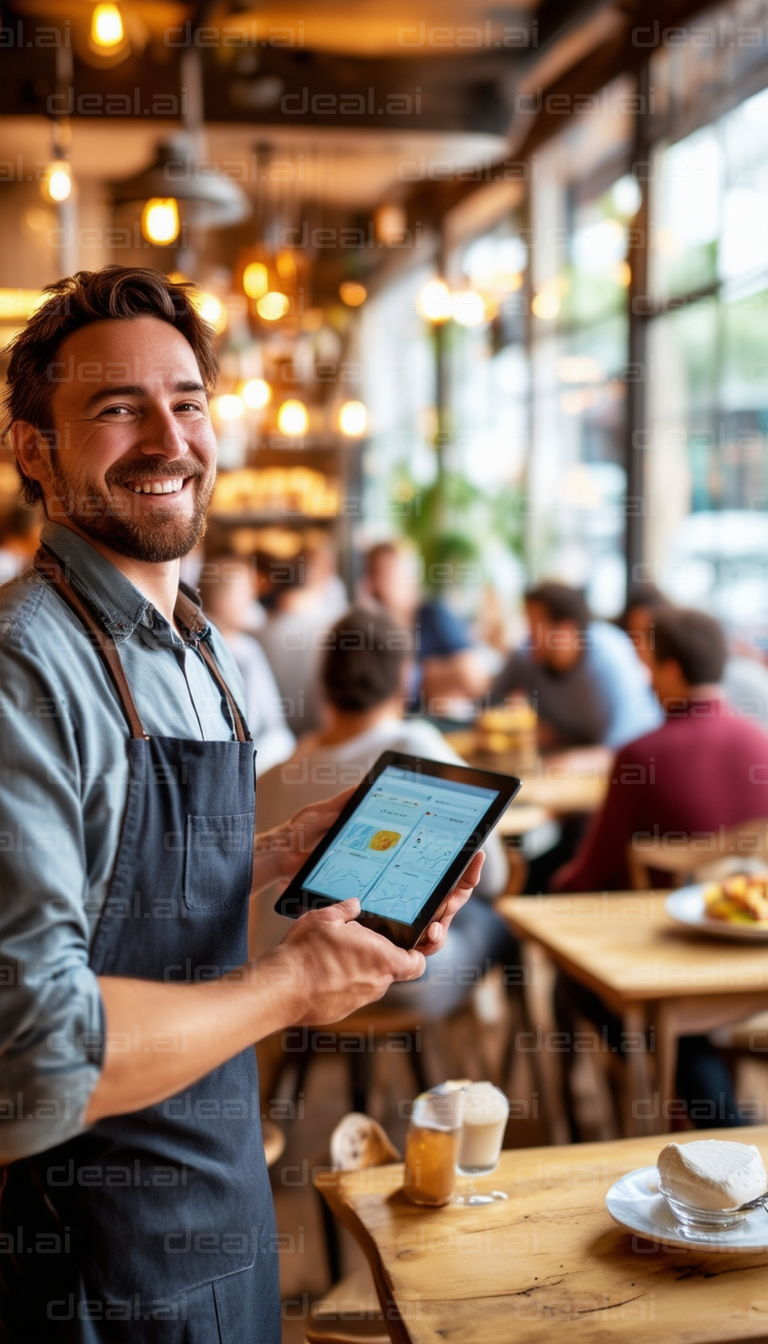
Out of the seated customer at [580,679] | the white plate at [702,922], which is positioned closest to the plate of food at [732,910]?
the white plate at [702,922]

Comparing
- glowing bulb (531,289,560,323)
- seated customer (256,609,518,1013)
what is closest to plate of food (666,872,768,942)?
seated customer (256,609,518,1013)

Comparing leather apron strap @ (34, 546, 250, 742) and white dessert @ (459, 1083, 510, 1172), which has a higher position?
leather apron strap @ (34, 546, 250, 742)

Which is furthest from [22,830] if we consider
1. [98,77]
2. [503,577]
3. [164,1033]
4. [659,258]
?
[503,577]

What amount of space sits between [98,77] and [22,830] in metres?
5.63

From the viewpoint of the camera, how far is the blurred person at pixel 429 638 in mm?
5746

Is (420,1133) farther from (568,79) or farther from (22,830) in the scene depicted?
(568,79)

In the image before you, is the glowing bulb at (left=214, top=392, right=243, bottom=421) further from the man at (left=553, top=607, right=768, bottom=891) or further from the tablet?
the tablet

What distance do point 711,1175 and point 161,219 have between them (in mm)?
3689

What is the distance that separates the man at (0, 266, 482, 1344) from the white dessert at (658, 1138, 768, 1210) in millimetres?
377

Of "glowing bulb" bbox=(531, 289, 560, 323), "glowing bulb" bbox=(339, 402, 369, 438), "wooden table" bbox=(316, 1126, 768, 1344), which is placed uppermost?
"glowing bulb" bbox=(531, 289, 560, 323)

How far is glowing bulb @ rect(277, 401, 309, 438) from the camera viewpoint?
259 inches

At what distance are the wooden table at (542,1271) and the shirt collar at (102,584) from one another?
0.76 metres

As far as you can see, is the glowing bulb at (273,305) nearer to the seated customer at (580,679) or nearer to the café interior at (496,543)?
the café interior at (496,543)

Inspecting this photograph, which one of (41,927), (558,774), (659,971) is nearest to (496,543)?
(558,774)
